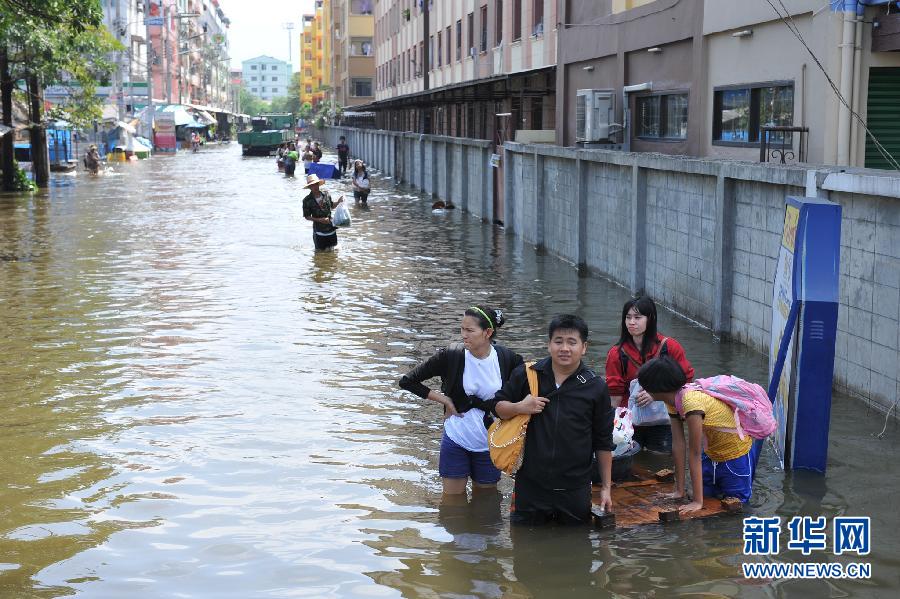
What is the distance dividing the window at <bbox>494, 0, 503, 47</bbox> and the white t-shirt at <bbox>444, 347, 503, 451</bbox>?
34.9 metres

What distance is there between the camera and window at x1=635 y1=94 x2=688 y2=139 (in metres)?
21.9

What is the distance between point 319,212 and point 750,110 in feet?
25.7

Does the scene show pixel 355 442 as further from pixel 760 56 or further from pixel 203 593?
pixel 760 56

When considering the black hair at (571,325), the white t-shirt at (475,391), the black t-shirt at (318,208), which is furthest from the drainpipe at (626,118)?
the black hair at (571,325)

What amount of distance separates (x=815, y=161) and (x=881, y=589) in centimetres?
1092

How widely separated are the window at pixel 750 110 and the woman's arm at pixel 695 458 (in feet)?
36.1

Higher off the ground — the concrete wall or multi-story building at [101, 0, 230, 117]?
multi-story building at [101, 0, 230, 117]

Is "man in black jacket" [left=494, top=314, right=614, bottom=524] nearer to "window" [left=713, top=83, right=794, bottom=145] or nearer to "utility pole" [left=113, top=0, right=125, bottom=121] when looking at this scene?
"window" [left=713, top=83, right=794, bottom=145]

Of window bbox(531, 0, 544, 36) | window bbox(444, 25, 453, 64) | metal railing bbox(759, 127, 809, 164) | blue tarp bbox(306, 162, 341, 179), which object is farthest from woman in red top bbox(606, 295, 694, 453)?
window bbox(444, 25, 453, 64)

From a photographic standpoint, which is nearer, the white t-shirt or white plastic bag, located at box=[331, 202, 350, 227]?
the white t-shirt

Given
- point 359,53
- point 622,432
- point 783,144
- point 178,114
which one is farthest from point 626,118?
point 359,53

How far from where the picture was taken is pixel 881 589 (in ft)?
19.9

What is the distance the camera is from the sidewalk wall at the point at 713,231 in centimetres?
979

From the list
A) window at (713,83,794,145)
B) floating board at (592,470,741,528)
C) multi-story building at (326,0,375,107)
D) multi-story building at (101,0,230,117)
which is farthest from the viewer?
multi-story building at (326,0,375,107)
